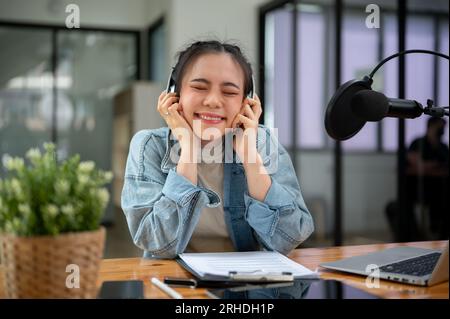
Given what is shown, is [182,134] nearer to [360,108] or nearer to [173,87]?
[173,87]

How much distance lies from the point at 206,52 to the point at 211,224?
0.37m

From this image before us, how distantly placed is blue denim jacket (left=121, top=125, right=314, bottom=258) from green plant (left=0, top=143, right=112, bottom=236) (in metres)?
0.43

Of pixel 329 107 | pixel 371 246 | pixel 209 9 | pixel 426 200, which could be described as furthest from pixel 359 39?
pixel 329 107

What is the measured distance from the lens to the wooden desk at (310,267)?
0.72 metres

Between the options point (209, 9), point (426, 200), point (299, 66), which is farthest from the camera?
point (299, 66)

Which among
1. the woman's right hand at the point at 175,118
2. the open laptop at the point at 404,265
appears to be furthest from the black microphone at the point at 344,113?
the woman's right hand at the point at 175,118

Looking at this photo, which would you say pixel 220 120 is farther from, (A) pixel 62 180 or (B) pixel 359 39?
(B) pixel 359 39

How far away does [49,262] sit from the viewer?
56 cm

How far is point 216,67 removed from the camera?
1.09 metres

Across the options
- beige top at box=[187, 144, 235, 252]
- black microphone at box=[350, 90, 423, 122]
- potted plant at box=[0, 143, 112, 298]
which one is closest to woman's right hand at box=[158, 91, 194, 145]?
beige top at box=[187, 144, 235, 252]

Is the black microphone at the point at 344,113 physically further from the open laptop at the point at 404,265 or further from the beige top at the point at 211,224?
the beige top at the point at 211,224

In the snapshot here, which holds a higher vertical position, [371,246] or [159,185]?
[159,185]
